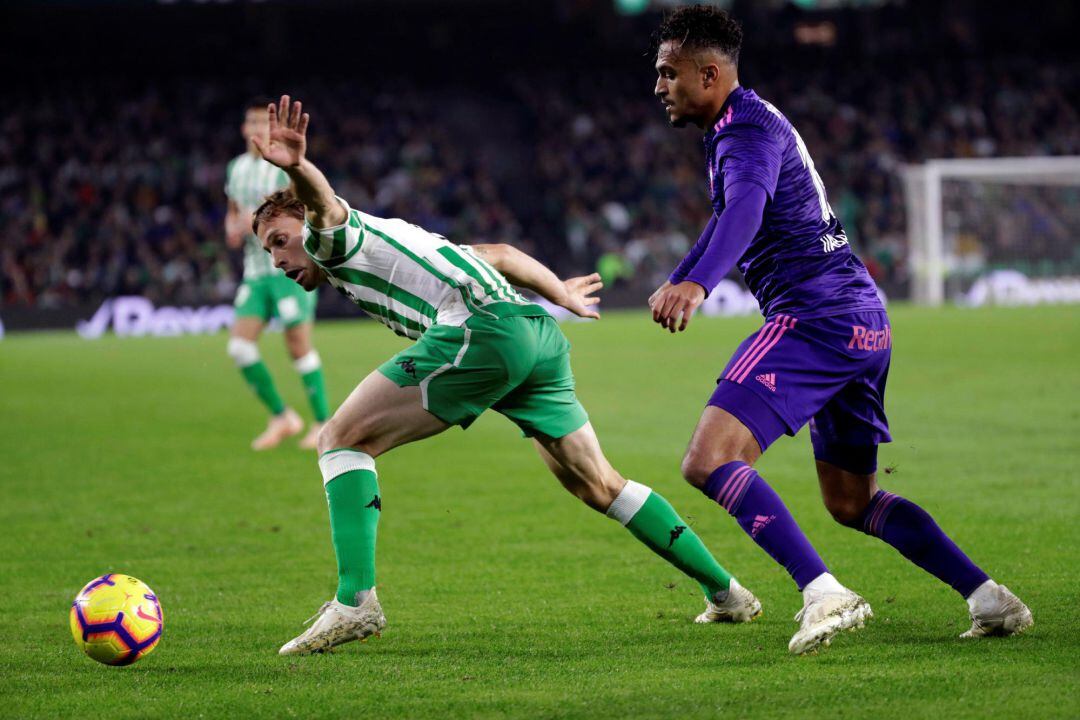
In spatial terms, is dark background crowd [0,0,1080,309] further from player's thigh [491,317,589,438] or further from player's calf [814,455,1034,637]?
player's calf [814,455,1034,637]

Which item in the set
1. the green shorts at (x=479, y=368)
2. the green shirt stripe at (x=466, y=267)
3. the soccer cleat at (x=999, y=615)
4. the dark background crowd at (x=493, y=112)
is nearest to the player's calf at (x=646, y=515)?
the green shorts at (x=479, y=368)

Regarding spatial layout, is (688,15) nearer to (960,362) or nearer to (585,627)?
(585,627)

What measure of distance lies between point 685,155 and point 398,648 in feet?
105

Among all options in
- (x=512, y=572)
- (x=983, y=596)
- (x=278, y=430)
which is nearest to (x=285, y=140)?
(x=512, y=572)

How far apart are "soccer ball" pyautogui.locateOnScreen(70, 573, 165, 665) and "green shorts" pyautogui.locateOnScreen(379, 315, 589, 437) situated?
1.14m

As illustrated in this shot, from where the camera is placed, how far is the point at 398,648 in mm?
4777

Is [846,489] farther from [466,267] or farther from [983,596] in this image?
[466,267]

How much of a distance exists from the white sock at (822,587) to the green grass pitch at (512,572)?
0.21 m

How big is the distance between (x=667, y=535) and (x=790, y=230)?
1.22 meters

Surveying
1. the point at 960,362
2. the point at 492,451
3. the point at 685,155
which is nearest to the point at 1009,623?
the point at 492,451

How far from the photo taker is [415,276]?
4949 millimetres

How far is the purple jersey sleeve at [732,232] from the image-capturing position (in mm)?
4215

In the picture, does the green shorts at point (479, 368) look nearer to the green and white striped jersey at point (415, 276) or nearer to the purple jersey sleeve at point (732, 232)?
the green and white striped jersey at point (415, 276)

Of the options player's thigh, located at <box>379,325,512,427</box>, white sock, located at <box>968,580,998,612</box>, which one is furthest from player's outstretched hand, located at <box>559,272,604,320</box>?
white sock, located at <box>968,580,998,612</box>
